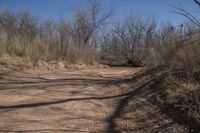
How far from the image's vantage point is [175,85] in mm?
7816

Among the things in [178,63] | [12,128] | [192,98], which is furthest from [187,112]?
[178,63]

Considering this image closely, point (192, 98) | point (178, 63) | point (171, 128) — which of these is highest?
point (178, 63)

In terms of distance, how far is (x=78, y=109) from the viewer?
668cm

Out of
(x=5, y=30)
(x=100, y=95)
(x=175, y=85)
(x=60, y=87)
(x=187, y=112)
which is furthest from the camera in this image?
(x=5, y=30)

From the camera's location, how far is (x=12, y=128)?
5062 mm

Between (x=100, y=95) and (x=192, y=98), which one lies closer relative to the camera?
(x=192, y=98)

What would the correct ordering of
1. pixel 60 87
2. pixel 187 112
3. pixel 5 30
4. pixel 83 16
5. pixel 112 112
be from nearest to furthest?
1. pixel 187 112
2. pixel 112 112
3. pixel 60 87
4. pixel 5 30
5. pixel 83 16

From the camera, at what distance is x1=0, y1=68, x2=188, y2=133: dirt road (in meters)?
5.47

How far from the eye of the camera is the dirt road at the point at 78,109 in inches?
215

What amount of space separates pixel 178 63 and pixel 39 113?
4885 millimetres

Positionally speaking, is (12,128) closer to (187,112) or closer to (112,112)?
(112,112)

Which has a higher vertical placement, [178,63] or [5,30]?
[5,30]

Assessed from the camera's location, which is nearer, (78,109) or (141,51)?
(78,109)

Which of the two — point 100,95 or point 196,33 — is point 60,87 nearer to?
point 100,95
